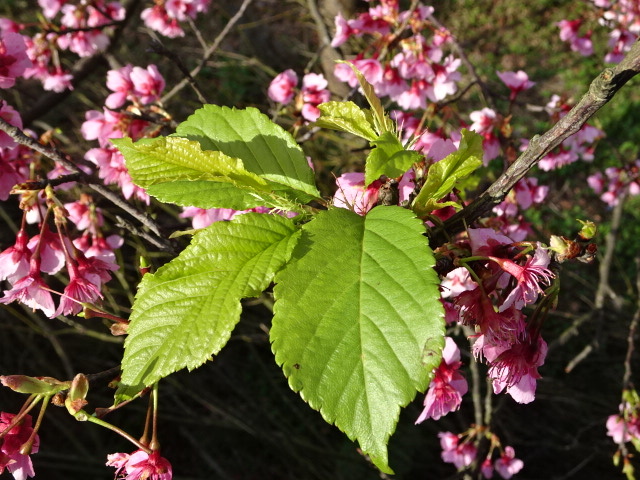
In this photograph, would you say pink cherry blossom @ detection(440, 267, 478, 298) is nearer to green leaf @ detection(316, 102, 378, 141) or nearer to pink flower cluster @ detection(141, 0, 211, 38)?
green leaf @ detection(316, 102, 378, 141)

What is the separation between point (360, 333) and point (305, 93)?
1483 mm

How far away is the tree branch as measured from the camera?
0.74 meters

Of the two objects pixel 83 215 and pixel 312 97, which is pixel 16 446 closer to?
pixel 83 215

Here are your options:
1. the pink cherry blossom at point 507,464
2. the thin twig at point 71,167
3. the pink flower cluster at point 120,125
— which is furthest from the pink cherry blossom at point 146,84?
the pink cherry blossom at point 507,464

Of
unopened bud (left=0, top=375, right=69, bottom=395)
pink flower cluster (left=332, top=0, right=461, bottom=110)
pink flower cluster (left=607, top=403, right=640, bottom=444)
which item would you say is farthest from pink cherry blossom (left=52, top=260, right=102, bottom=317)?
pink flower cluster (left=607, top=403, right=640, bottom=444)

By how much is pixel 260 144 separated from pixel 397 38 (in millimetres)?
1361

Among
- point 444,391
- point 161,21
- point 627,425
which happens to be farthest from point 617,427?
point 161,21

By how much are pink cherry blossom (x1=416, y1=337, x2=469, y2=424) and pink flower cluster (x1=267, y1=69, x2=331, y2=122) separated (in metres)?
0.91

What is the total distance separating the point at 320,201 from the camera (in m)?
0.91

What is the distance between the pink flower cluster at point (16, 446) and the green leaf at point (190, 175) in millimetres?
542

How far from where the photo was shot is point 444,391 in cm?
120

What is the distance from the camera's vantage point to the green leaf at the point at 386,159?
30.4 inches

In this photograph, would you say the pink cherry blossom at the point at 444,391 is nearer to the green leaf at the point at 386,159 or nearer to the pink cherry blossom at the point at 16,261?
the green leaf at the point at 386,159

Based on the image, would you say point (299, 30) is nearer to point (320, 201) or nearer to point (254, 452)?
point (254, 452)
